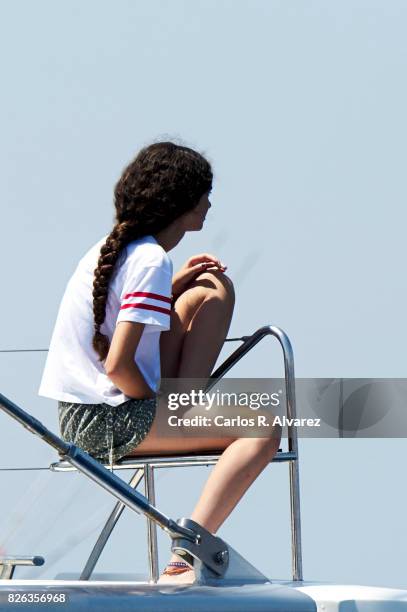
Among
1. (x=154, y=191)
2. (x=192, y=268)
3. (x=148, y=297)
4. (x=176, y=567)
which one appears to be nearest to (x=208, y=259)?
(x=192, y=268)

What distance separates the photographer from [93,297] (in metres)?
2.92

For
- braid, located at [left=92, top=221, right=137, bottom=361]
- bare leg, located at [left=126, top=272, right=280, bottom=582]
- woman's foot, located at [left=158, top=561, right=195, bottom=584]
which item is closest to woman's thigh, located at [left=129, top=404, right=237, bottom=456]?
bare leg, located at [left=126, top=272, right=280, bottom=582]

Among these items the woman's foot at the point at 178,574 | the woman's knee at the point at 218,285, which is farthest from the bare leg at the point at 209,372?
the woman's foot at the point at 178,574

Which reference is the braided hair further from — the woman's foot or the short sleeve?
the woman's foot

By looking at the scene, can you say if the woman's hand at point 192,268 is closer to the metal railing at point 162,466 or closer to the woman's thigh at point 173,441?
the metal railing at point 162,466

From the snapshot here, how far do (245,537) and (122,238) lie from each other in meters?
0.51

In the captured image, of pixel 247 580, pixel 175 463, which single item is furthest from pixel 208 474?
pixel 247 580

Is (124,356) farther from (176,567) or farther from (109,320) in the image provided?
(176,567)

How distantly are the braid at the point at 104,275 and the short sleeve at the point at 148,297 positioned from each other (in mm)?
39

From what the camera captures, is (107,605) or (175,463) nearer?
(107,605)

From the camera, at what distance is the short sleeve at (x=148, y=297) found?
9.27ft

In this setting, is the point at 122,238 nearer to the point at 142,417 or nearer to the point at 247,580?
the point at 142,417

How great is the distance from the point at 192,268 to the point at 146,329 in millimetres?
263

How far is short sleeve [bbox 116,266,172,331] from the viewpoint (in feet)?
9.27
